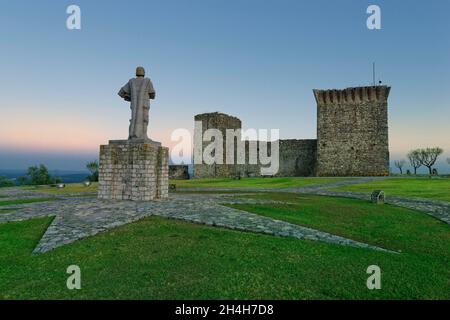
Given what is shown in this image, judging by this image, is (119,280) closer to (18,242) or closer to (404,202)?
(18,242)

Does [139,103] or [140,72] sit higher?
[140,72]

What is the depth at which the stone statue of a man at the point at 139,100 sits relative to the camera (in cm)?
1220

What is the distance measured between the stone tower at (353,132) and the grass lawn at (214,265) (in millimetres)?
28234

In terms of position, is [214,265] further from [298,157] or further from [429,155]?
[429,155]

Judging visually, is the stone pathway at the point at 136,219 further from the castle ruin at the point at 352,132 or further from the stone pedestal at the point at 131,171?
the castle ruin at the point at 352,132

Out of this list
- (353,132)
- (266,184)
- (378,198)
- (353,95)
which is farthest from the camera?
(353,132)

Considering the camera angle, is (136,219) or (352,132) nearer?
(136,219)

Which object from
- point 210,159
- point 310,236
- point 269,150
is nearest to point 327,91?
point 269,150

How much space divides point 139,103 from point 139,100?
0.40ft

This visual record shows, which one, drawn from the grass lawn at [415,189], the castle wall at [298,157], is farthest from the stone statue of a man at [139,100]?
the castle wall at [298,157]

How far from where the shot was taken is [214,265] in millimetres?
4410

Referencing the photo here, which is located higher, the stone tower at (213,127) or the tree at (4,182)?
the stone tower at (213,127)

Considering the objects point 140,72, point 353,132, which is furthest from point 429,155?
point 140,72

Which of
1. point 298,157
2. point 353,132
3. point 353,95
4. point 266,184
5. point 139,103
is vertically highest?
point 353,95
